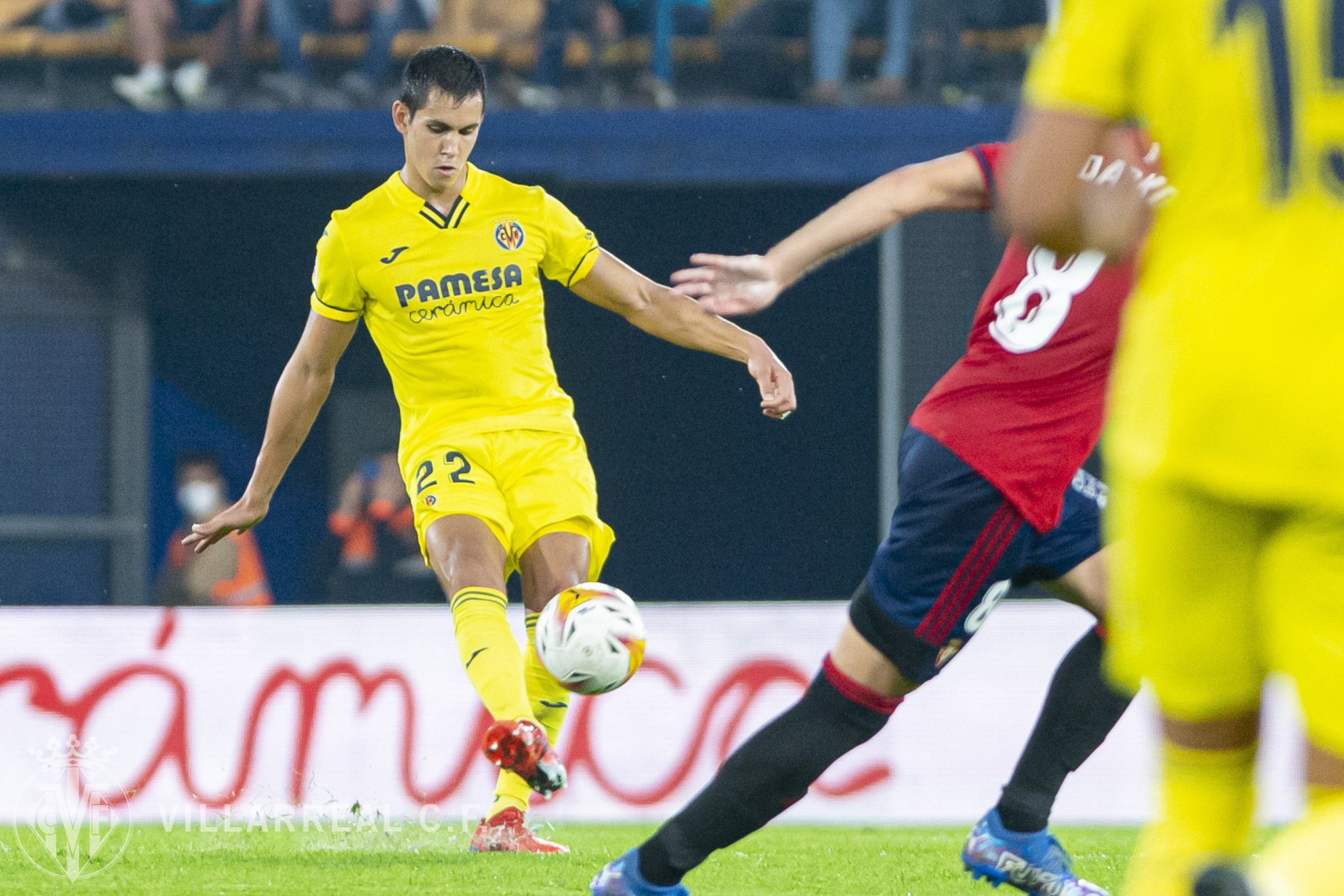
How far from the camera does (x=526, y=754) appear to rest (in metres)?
4.47

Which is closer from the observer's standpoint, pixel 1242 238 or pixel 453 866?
pixel 1242 238

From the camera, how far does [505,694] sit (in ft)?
15.6

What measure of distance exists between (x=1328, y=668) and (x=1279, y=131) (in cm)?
54

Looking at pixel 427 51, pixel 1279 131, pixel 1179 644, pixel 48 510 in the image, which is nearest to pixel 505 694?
pixel 427 51

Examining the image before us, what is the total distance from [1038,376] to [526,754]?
1.57 metres

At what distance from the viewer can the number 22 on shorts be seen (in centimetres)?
519

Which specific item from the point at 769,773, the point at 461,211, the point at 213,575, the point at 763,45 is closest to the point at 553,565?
the point at 461,211

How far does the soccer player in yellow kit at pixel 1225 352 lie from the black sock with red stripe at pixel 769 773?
4.59ft

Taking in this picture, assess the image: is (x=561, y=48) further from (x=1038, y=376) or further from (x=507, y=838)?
(x=1038, y=376)

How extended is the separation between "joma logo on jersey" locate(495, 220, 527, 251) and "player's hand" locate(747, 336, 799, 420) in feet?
3.41

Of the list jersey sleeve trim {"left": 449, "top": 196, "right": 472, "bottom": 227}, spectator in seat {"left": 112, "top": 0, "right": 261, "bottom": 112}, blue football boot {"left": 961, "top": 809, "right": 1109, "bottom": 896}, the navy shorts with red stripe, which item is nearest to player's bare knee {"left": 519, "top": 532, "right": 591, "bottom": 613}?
jersey sleeve trim {"left": 449, "top": 196, "right": 472, "bottom": 227}

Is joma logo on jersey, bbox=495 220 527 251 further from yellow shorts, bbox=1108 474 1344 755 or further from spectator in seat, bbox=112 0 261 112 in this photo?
spectator in seat, bbox=112 0 261 112

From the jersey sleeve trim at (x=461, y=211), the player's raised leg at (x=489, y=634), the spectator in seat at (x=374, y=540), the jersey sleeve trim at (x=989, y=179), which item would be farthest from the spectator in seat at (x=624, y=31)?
the jersey sleeve trim at (x=989, y=179)

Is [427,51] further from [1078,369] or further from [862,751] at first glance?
[862,751]
